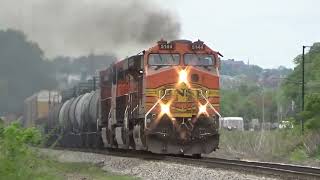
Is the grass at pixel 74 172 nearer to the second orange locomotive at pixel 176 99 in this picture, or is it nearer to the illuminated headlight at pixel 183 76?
the second orange locomotive at pixel 176 99

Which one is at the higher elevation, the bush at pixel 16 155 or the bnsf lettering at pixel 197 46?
the bnsf lettering at pixel 197 46

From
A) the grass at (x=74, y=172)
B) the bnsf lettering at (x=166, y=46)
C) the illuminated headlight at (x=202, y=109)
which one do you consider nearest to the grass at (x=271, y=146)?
the illuminated headlight at (x=202, y=109)

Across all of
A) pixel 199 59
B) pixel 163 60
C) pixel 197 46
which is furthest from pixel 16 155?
pixel 197 46

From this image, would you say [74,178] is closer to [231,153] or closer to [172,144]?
[172,144]

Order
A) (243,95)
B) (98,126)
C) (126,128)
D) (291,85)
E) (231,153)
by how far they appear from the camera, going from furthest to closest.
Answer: (243,95)
(291,85)
(231,153)
(98,126)
(126,128)

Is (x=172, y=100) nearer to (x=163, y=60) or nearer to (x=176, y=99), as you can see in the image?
(x=176, y=99)

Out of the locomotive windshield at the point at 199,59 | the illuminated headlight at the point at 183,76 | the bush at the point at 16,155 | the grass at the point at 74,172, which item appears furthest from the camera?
the locomotive windshield at the point at 199,59

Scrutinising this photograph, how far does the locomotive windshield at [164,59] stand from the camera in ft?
76.8

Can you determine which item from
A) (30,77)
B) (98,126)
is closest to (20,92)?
(30,77)

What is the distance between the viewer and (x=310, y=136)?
32781 millimetres

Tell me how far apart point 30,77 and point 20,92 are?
5.59 feet

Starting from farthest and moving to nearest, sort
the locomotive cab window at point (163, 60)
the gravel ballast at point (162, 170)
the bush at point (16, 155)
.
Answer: the locomotive cab window at point (163, 60) → the gravel ballast at point (162, 170) → the bush at point (16, 155)

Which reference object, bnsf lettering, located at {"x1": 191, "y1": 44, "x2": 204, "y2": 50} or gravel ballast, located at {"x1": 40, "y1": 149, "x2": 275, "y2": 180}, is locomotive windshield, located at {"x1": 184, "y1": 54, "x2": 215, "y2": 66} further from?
gravel ballast, located at {"x1": 40, "y1": 149, "x2": 275, "y2": 180}

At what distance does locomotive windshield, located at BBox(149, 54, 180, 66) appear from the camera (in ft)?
76.8
